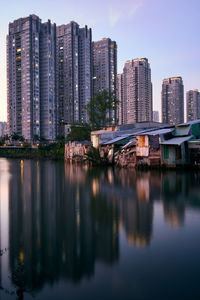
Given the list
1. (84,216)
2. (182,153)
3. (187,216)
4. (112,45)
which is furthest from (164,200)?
(112,45)

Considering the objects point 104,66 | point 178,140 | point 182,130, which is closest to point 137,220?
point 178,140

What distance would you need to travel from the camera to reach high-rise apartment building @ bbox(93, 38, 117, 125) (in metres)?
136

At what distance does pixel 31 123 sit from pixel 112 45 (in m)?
64.9

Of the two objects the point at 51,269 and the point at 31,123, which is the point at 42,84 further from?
the point at 51,269

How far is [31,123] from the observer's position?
356 ft

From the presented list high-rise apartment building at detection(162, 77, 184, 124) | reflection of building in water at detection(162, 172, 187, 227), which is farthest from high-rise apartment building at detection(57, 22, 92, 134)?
reflection of building in water at detection(162, 172, 187, 227)

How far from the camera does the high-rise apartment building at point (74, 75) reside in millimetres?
124381

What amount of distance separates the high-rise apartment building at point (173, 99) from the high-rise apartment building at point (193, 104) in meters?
16.0

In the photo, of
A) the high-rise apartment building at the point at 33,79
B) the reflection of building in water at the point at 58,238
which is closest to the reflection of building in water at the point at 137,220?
the reflection of building in water at the point at 58,238

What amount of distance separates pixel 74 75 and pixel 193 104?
274 feet

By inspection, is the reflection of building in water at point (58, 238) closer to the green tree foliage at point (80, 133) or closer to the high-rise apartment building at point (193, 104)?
the green tree foliage at point (80, 133)

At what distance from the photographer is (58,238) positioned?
623cm

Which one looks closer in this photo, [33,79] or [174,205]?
[174,205]

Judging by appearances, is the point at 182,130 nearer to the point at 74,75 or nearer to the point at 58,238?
the point at 58,238
